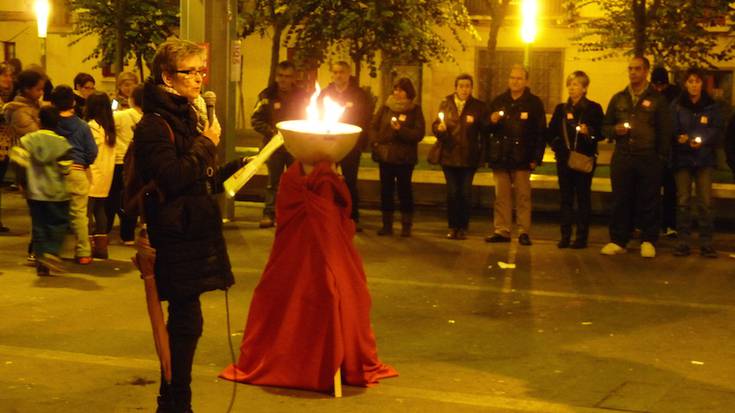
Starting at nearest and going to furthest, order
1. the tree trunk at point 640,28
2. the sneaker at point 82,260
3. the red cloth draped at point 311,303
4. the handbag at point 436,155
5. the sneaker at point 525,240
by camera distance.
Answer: the red cloth draped at point 311,303 < the sneaker at point 82,260 < the sneaker at point 525,240 < the handbag at point 436,155 < the tree trunk at point 640,28

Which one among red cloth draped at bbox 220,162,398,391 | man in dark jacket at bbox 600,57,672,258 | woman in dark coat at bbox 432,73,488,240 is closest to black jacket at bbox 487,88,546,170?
woman in dark coat at bbox 432,73,488,240

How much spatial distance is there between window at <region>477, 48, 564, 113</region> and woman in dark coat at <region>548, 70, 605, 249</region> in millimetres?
24487

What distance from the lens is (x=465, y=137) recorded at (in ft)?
43.5

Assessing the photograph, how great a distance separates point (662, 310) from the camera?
31.5 feet

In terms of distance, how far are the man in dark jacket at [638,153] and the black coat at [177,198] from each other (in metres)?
7.20

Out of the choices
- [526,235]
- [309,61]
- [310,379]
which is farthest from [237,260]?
[309,61]

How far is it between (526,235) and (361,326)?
6.20m

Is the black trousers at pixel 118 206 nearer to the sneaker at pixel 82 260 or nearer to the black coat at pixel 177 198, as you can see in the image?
the sneaker at pixel 82 260

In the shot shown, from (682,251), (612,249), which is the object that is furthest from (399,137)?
(682,251)

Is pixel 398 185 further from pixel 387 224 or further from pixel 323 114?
pixel 323 114

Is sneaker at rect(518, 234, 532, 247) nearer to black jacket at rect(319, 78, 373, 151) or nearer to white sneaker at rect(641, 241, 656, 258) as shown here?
white sneaker at rect(641, 241, 656, 258)

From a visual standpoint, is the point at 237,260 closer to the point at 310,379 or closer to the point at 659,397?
the point at 310,379

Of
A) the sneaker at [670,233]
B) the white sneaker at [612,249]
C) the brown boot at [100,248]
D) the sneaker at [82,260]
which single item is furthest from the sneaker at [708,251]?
the sneaker at [82,260]

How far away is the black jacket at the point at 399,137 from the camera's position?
13430 mm
